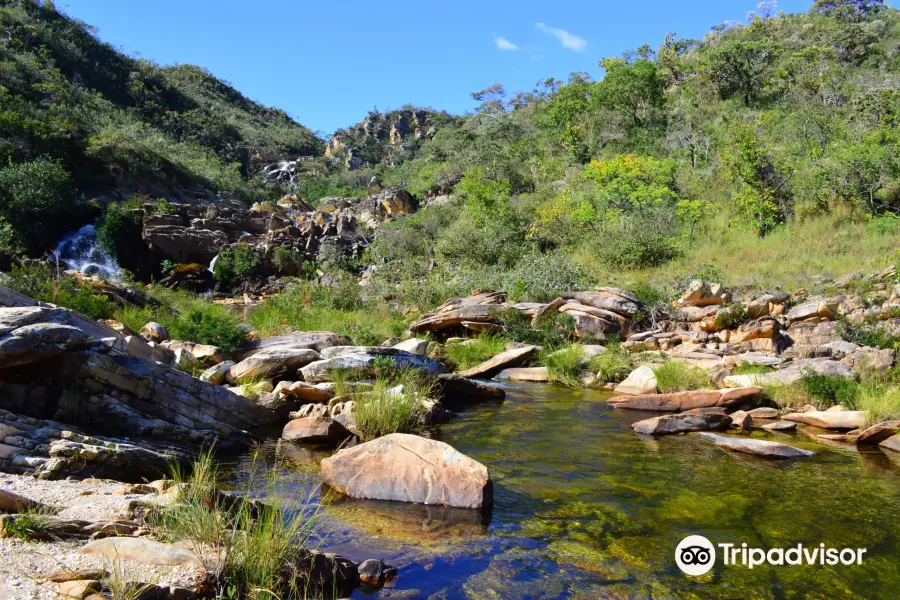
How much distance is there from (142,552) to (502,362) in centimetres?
942

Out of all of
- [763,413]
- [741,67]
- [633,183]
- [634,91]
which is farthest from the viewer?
[741,67]

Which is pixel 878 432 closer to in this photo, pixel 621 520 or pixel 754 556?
pixel 754 556

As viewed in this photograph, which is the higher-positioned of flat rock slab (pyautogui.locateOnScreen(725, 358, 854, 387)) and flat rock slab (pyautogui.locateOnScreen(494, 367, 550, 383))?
flat rock slab (pyautogui.locateOnScreen(725, 358, 854, 387))

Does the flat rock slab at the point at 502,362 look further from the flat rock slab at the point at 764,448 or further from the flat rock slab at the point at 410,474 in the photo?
the flat rock slab at the point at 410,474

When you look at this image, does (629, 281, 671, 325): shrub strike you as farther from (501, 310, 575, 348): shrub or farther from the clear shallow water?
the clear shallow water

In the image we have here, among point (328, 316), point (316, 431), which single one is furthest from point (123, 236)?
point (316, 431)

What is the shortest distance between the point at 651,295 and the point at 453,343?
18.3 feet

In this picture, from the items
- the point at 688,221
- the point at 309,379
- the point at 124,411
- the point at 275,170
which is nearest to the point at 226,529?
the point at 124,411

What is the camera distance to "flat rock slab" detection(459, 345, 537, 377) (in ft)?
38.9

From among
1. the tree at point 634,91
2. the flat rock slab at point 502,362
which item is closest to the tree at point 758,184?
the flat rock slab at point 502,362

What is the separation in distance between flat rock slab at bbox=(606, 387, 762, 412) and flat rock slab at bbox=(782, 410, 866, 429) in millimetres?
705

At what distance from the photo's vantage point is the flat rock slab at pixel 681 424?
7941 mm

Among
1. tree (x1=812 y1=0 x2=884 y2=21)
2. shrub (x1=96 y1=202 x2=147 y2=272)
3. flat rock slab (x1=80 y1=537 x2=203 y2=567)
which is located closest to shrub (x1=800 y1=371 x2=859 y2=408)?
flat rock slab (x1=80 y1=537 x2=203 y2=567)

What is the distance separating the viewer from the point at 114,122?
4253 centimetres
